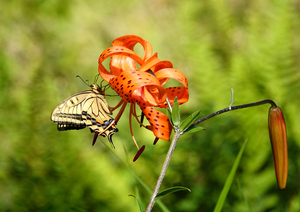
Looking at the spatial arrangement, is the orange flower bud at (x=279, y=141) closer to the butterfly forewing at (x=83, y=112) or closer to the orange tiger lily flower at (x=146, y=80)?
the orange tiger lily flower at (x=146, y=80)

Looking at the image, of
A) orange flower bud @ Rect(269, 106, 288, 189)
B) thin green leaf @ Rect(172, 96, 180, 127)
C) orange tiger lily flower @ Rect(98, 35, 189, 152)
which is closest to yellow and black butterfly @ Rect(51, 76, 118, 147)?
orange tiger lily flower @ Rect(98, 35, 189, 152)

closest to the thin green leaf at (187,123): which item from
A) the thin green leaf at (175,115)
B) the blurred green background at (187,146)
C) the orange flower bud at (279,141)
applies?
the thin green leaf at (175,115)

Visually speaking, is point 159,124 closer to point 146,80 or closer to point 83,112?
point 146,80

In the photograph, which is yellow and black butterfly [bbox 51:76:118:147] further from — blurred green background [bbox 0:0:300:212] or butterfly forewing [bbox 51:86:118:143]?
blurred green background [bbox 0:0:300:212]

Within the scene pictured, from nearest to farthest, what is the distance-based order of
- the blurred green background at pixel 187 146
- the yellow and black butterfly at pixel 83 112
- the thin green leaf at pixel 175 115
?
the thin green leaf at pixel 175 115, the yellow and black butterfly at pixel 83 112, the blurred green background at pixel 187 146

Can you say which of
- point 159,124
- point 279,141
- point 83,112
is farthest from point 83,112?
point 279,141

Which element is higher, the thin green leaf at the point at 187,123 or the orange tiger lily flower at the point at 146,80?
the orange tiger lily flower at the point at 146,80

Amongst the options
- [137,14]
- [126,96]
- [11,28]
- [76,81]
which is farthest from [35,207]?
[137,14]
